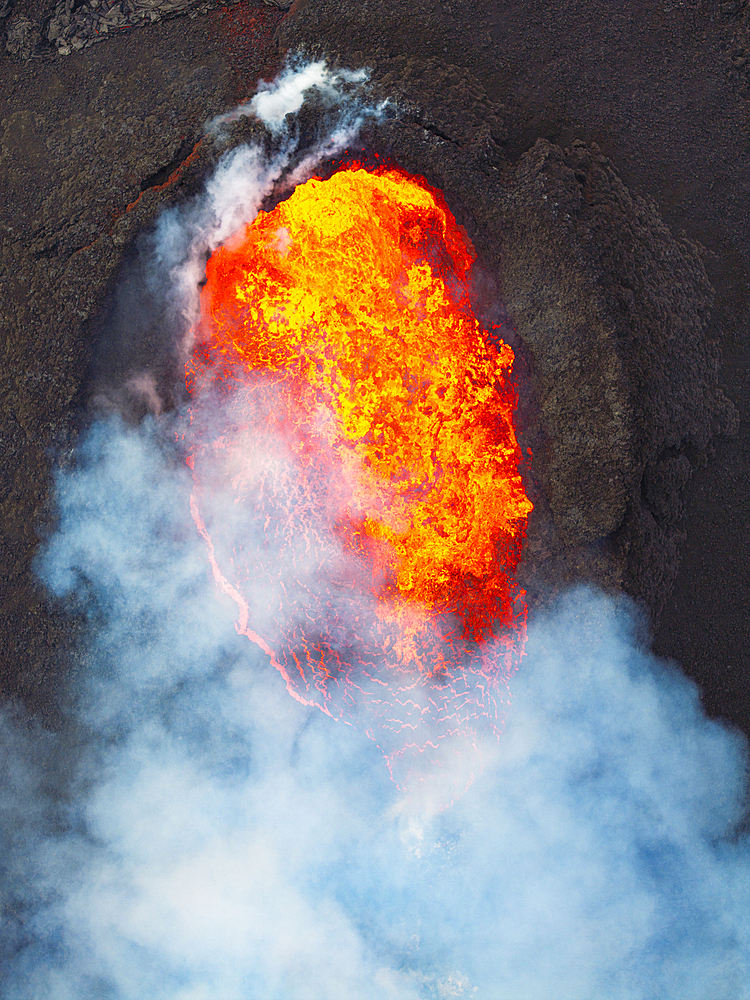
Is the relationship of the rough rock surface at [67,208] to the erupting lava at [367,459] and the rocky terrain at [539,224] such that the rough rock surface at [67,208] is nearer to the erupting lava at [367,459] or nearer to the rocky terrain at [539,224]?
the rocky terrain at [539,224]

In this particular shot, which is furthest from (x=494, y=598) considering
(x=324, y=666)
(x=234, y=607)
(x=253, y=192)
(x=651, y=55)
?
(x=651, y=55)

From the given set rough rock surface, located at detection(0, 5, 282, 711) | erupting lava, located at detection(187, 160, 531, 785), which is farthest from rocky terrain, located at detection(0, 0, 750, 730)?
erupting lava, located at detection(187, 160, 531, 785)

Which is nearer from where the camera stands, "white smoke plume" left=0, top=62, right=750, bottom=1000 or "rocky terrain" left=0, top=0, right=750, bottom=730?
"rocky terrain" left=0, top=0, right=750, bottom=730

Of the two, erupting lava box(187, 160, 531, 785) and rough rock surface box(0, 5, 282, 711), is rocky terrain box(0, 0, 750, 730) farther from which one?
erupting lava box(187, 160, 531, 785)

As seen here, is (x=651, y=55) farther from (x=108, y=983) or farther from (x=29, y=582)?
(x=108, y=983)

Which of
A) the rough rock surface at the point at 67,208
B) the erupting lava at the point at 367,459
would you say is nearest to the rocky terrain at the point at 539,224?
the rough rock surface at the point at 67,208

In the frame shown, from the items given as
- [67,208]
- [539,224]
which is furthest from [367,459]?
[67,208]
